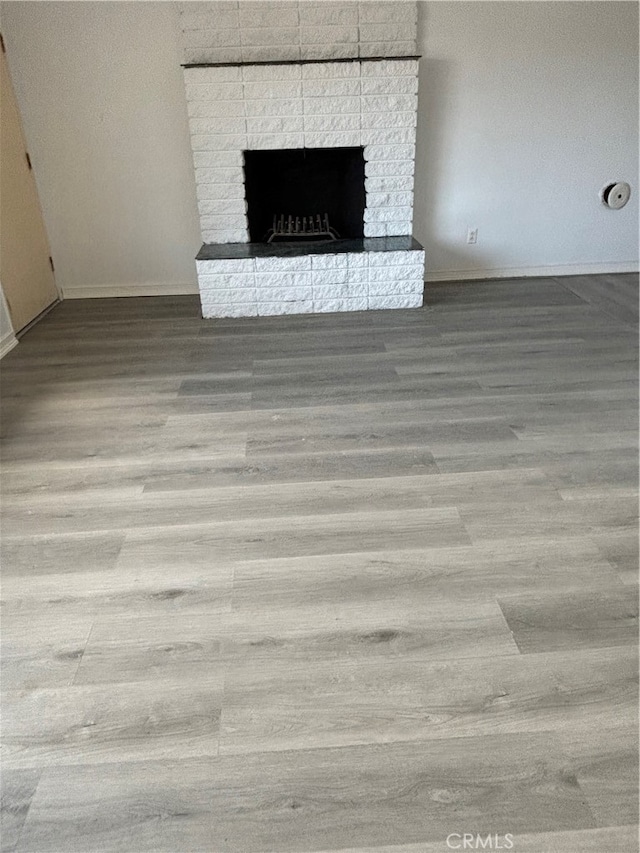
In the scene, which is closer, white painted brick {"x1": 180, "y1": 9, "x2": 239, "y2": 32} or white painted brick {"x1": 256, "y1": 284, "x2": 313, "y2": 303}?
white painted brick {"x1": 180, "y1": 9, "x2": 239, "y2": 32}

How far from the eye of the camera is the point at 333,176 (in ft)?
12.9

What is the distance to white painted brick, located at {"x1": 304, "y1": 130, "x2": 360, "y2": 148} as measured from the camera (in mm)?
3514

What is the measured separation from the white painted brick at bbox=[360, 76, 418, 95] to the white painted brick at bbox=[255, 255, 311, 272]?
104 cm

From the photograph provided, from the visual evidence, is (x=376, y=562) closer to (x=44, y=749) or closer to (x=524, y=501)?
(x=524, y=501)

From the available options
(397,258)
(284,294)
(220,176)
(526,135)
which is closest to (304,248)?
(284,294)

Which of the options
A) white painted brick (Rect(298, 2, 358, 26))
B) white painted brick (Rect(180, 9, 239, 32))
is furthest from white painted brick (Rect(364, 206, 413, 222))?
white painted brick (Rect(180, 9, 239, 32))

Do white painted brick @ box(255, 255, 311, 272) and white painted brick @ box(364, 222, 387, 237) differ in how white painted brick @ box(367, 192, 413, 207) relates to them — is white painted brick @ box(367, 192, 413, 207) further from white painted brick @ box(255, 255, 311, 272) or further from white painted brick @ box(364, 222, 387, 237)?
white painted brick @ box(255, 255, 311, 272)

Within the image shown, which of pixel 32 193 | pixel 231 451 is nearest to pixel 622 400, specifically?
pixel 231 451

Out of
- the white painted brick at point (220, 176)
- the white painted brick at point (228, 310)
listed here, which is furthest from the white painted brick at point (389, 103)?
the white painted brick at point (228, 310)

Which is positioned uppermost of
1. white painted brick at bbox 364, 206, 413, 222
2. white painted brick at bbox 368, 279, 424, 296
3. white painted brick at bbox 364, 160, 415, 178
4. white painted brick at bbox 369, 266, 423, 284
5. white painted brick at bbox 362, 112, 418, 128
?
white painted brick at bbox 362, 112, 418, 128

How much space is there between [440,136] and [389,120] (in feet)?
1.58

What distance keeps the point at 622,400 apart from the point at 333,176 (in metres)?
2.49

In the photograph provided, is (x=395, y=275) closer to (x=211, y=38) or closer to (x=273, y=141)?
(x=273, y=141)

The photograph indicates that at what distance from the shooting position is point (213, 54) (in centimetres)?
342
